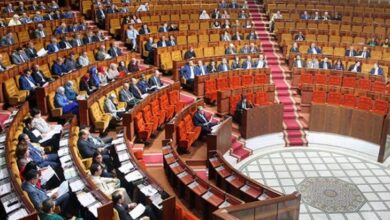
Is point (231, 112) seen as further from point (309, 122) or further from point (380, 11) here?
point (380, 11)

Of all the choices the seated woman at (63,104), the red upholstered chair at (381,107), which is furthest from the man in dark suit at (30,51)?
the red upholstered chair at (381,107)

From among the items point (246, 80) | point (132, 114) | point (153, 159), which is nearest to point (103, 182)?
point (153, 159)

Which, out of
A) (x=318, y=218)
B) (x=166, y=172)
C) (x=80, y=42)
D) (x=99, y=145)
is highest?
(x=80, y=42)

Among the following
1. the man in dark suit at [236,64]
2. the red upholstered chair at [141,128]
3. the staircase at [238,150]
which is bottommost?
the staircase at [238,150]

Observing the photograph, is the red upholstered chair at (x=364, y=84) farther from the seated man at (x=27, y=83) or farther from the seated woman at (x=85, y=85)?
the seated man at (x=27, y=83)

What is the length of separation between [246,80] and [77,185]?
3.57 metres

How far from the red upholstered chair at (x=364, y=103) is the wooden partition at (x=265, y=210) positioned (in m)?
2.90

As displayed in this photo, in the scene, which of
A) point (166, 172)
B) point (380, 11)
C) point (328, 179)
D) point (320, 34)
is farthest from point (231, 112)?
point (380, 11)

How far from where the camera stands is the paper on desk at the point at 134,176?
3.07 m

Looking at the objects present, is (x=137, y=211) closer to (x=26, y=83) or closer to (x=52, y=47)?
(x=26, y=83)

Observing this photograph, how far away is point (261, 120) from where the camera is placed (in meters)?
5.27

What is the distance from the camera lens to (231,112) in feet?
17.9

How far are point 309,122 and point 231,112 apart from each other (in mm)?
958

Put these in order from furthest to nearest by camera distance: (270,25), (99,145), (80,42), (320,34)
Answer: (270,25) < (320,34) < (80,42) < (99,145)
